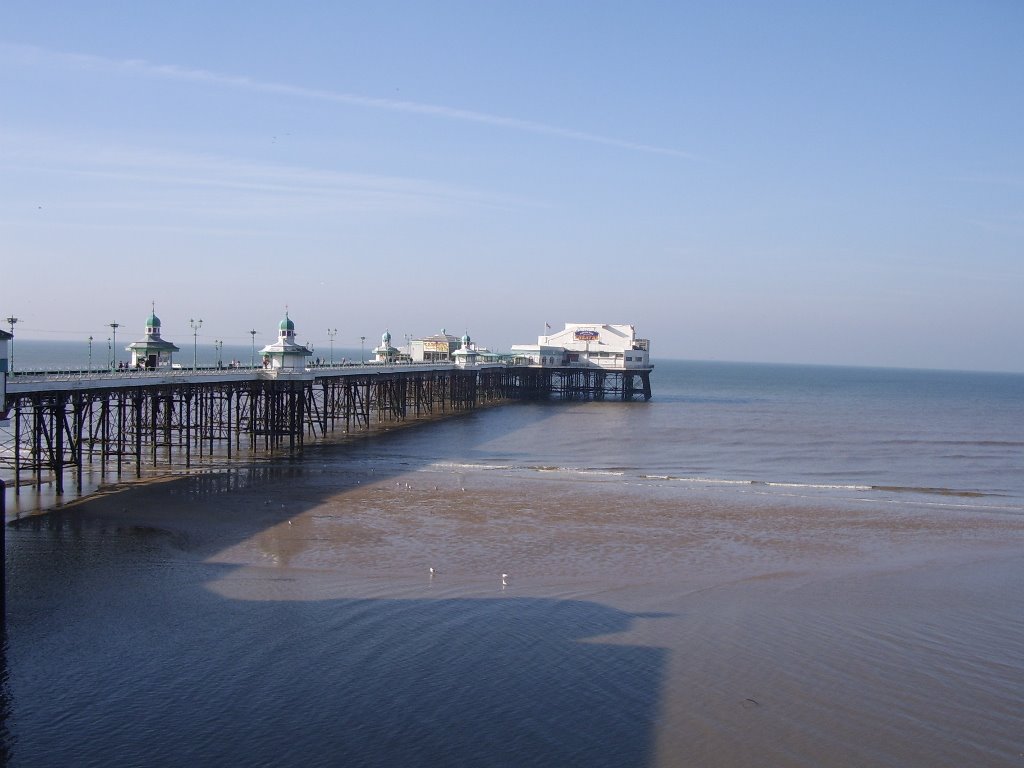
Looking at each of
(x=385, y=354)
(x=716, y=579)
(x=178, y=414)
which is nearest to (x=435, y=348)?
(x=385, y=354)

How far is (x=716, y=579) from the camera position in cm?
1830

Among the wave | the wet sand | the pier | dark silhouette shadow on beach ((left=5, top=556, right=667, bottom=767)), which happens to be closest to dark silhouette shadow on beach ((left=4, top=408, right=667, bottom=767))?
dark silhouette shadow on beach ((left=5, top=556, right=667, bottom=767))

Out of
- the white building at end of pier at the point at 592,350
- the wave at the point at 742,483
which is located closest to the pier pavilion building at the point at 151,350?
the wave at the point at 742,483

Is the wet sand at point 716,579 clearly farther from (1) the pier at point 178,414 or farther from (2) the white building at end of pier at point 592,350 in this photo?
(2) the white building at end of pier at point 592,350

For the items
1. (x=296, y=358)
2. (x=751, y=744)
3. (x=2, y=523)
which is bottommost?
(x=751, y=744)

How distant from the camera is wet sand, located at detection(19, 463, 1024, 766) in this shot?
11633mm

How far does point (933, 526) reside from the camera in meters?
24.7

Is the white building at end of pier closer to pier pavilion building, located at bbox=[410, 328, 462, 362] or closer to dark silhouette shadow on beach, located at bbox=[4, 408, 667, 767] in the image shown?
pier pavilion building, located at bbox=[410, 328, 462, 362]

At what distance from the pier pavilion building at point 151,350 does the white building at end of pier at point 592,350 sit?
52048mm

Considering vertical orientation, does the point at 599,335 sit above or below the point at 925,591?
above

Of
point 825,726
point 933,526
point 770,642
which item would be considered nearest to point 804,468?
point 933,526

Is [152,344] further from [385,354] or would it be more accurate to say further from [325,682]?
[385,354]

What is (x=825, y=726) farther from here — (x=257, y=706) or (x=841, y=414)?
(x=841, y=414)

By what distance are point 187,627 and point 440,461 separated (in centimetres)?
2143
